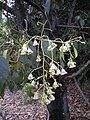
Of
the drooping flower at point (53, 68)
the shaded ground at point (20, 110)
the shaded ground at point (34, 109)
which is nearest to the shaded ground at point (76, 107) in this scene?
the shaded ground at point (34, 109)

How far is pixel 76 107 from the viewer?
3236 mm

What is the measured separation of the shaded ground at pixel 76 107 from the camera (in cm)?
290

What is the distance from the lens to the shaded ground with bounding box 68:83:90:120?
290 centimetres

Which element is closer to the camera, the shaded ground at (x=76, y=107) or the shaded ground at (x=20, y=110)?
the shaded ground at (x=76, y=107)

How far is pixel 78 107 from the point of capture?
323cm

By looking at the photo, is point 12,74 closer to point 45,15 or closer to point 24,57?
point 24,57

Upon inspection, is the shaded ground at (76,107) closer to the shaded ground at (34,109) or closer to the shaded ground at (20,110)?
the shaded ground at (34,109)

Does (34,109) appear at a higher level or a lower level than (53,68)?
lower

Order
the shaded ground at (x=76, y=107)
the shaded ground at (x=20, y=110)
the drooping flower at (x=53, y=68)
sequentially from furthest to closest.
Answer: the shaded ground at (x=20, y=110)
the shaded ground at (x=76, y=107)
the drooping flower at (x=53, y=68)

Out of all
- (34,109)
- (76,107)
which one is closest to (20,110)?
(34,109)

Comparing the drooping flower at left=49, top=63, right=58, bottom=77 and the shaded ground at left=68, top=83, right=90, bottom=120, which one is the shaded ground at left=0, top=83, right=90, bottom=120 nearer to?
the shaded ground at left=68, top=83, right=90, bottom=120

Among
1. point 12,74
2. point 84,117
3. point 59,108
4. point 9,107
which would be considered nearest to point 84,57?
point 84,117

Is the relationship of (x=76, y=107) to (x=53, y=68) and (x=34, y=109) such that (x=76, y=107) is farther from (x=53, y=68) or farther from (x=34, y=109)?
(x=53, y=68)

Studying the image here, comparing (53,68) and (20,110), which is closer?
(53,68)
